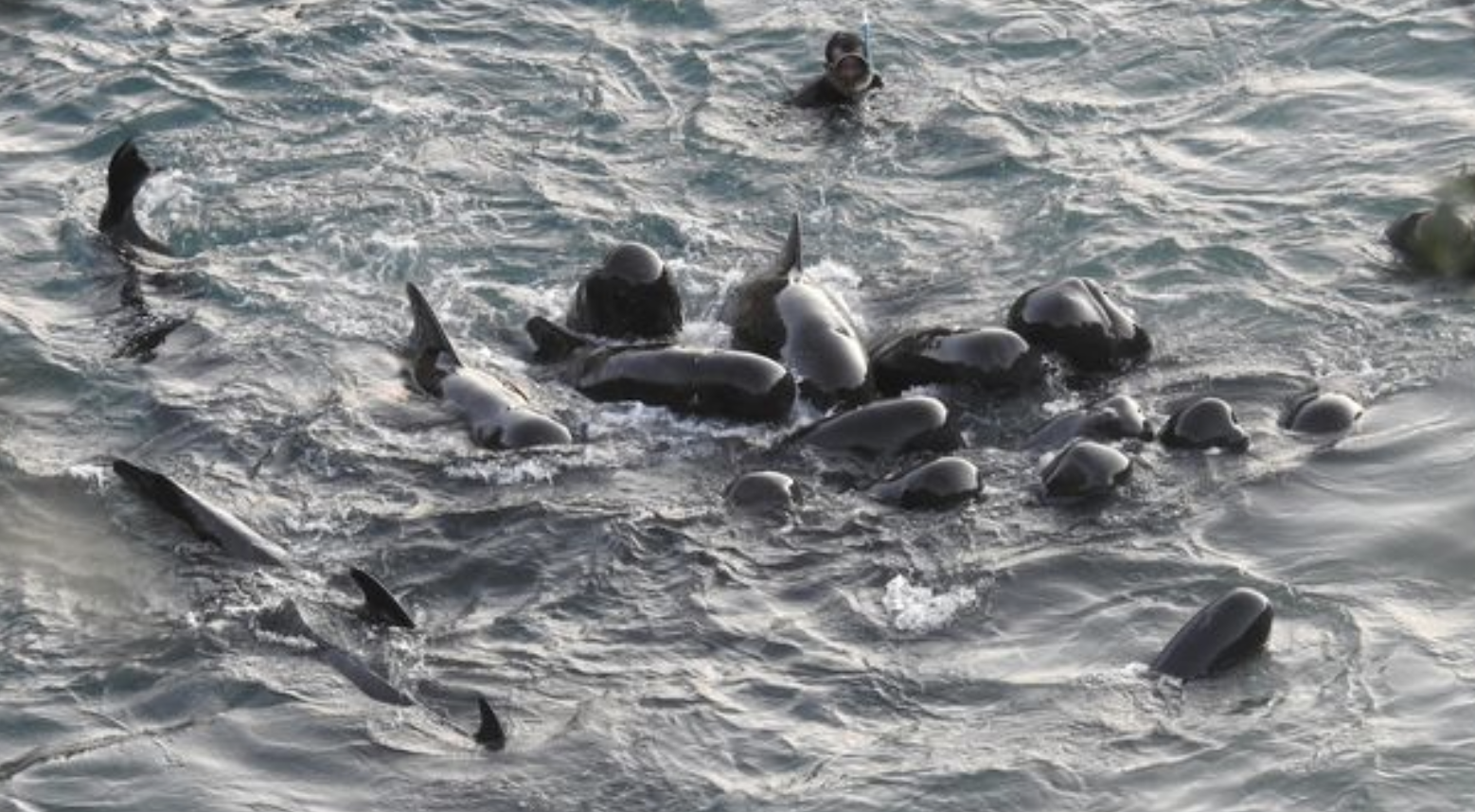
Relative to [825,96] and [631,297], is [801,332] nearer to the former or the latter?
[631,297]

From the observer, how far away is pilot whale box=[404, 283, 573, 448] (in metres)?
10.8

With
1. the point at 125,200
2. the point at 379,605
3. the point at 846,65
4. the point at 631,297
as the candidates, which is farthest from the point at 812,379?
the point at 125,200

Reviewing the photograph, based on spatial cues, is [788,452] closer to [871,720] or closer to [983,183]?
[871,720]

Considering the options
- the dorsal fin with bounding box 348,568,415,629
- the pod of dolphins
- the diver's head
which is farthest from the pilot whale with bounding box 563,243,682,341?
the diver's head

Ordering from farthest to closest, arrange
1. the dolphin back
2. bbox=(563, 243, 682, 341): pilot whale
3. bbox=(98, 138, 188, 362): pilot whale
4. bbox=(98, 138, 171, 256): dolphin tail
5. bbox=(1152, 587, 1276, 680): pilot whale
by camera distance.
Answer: bbox=(98, 138, 171, 256): dolphin tail < bbox=(98, 138, 188, 362): pilot whale < bbox=(563, 243, 682, 341): pilot whale < the dolphin back < bbox=(1152, 587, 1276, 680): pilot whale

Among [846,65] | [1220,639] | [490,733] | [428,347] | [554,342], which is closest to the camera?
[490,733]

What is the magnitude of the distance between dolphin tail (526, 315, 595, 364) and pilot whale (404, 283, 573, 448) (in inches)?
18.2

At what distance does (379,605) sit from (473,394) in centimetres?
194

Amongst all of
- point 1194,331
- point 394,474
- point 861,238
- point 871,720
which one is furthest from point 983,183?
point 871,720

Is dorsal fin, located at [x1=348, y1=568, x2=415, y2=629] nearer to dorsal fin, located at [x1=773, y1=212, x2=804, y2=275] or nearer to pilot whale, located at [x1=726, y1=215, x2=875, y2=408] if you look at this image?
pilot whale, located at [x1=726, y1=215, x2=875, y2=408]

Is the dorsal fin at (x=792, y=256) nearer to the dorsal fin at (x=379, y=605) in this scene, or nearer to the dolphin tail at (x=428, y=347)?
the dolphin tail at (x=428, y=347)

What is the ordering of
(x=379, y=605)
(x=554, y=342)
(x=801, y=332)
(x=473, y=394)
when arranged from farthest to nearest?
(x=554, y=342), (x=801, y=332), (x=473, y=394), (x=379, y=605)

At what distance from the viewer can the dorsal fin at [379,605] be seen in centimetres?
911

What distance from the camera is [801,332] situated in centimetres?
1116
